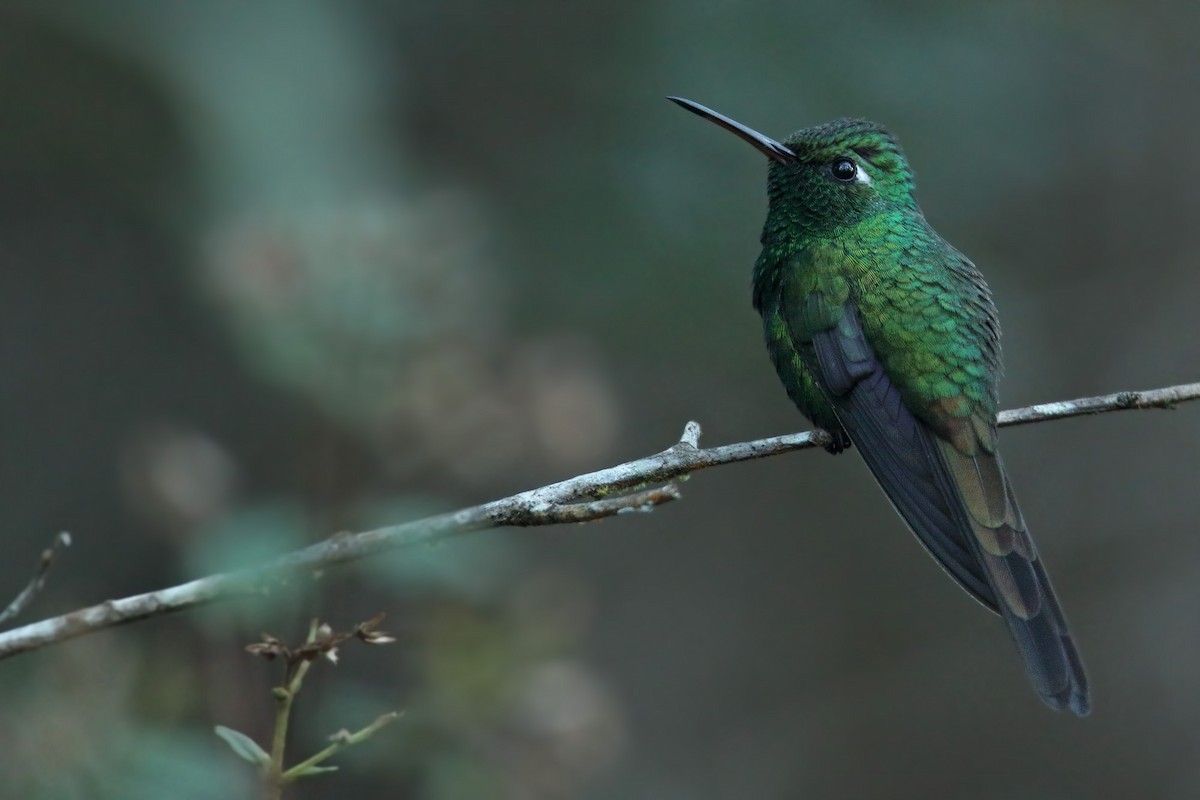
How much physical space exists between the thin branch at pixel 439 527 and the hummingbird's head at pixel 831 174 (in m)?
1.47

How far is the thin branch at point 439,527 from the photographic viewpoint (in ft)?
8.02

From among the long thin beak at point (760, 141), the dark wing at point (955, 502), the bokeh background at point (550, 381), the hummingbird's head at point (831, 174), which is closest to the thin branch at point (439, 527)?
the bokeh background at point (550, 381)

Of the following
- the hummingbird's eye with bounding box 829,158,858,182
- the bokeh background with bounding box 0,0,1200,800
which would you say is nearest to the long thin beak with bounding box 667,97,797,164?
the hummingbird's eye with bounding box 829,158,858,182

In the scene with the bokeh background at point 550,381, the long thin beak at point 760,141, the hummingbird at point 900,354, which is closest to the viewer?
the bokeh background at point 550,381

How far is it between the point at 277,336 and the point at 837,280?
1.93m

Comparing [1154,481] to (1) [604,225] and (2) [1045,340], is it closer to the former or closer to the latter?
(2) [1045,340]

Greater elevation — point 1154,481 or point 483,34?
point 483,34

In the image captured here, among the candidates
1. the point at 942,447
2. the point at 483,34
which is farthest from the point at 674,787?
the point at 483,34

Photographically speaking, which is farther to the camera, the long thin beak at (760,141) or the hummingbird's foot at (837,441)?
the long thin beak at (760,141)

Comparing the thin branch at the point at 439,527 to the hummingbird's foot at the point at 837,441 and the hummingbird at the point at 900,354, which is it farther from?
the hummingbird's foot at the point at 837,441

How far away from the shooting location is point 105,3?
4.66 meters

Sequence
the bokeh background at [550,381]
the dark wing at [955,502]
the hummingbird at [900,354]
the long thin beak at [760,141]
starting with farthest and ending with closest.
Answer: the long thin beak at [760,141]
the hummingbird at [900,354]
the dark wing at [955,502]
the bokeh background at [550,381]

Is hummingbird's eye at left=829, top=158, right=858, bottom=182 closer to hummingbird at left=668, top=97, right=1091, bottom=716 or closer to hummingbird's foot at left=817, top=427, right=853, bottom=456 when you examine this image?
hummingbird at left=668, top=97, right=1091, bottom=716

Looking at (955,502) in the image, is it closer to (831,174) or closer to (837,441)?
(837,441)
